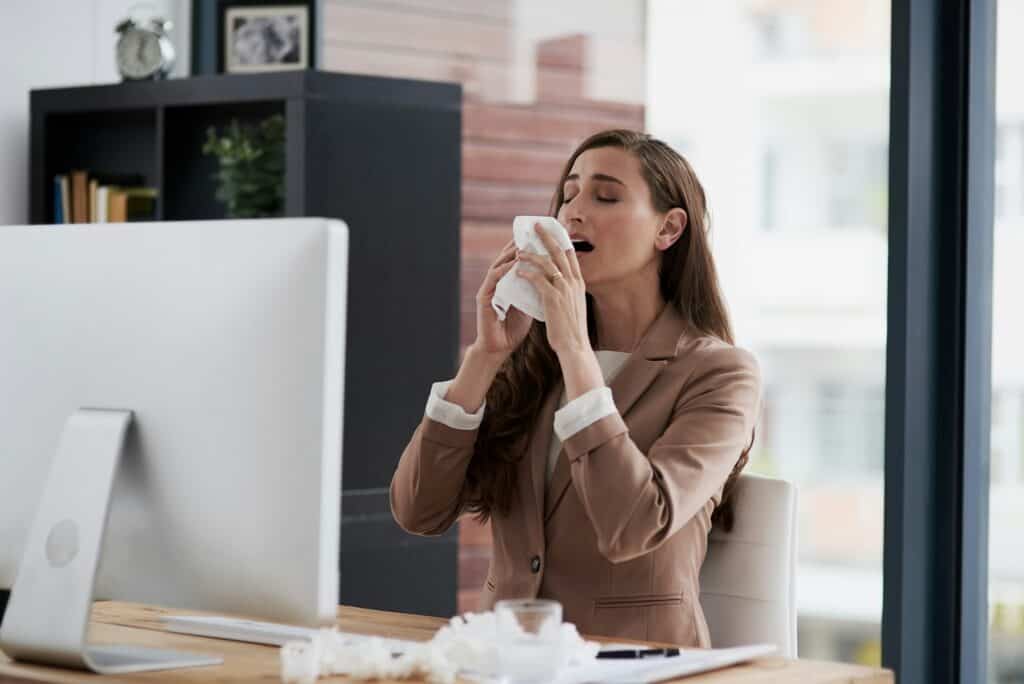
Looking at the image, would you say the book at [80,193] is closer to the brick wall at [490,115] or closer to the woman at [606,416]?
the brick wall at [490,115]

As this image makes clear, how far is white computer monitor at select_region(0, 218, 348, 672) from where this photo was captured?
4.91 feet

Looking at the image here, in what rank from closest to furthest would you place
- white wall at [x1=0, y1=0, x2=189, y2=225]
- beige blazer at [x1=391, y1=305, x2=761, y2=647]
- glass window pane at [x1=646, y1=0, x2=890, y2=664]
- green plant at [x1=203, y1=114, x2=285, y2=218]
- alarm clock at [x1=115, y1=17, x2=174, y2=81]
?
1. beige blazer at [x1=391, y1=305, x2=761, y2=647]
2. glass window pane at [x1=646, y1=0, x2=890, y2=664]
3. green plant at [x1=203, y1=114, x2=285, y2=218]
4. alarm clock at [x1=115, y1=17, x2=174, y2=81]
5. white wall at [x1=0, y1=0, x2=189, y2=225]

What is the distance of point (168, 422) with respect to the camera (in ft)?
5.23

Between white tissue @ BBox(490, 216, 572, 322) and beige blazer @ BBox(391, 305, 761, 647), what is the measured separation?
174 millimetres

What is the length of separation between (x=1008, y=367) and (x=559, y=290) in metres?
1.15

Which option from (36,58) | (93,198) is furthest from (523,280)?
(36,58)

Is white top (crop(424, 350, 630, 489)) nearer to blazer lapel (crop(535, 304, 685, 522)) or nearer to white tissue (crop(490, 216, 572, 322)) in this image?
blazer lapel (crop(535, 304, 685, 522))

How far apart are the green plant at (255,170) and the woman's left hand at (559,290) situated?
1.64 meters

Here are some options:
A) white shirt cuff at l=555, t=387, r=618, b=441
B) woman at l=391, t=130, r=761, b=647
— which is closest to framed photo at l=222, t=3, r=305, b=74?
woman at l=391, t=130, r=761, b=647

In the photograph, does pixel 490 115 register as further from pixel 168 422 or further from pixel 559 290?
pixel 168 422

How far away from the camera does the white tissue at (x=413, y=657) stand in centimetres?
154

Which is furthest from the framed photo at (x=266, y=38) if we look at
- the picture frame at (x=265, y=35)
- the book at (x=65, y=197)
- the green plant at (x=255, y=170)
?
the book at (x=65, y=197)

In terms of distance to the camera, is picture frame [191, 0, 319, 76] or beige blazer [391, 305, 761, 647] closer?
beige blazer [391, 305, 761, 647]

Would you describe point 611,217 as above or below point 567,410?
above
